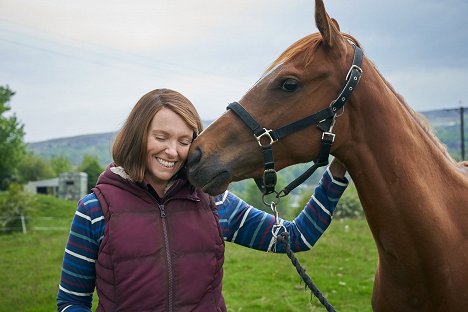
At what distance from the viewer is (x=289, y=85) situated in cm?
241

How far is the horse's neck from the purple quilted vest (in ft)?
3.00

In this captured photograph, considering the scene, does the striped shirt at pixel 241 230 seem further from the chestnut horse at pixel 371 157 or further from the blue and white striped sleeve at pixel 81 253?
the chestnut horse at pixel 371 157

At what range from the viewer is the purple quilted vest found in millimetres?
2129

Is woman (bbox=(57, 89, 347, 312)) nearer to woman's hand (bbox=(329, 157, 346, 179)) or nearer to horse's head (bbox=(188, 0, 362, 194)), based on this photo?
horse's head (bbox=(188, 0, 362, 194))

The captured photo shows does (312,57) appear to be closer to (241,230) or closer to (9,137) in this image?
(241,230)

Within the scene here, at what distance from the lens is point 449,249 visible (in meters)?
2.37

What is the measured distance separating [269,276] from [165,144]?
682 centimetres

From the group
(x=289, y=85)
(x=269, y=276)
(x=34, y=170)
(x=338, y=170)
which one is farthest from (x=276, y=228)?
(x=34, y=170)

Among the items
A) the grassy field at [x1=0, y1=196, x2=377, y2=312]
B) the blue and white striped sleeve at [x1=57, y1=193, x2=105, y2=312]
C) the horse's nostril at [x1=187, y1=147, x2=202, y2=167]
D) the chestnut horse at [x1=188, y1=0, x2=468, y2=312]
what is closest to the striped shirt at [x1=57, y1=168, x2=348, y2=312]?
the blue and white striped sleeve at [x1=57, y1=193, x2=105, y2=312]

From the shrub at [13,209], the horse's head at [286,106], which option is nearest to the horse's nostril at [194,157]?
the horse's head at [286,106]

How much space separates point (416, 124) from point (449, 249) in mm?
735

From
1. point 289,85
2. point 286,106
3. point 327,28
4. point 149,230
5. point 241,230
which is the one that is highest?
point 327,28

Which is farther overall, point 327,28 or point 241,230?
point 241,230

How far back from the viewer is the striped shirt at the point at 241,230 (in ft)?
7.21
